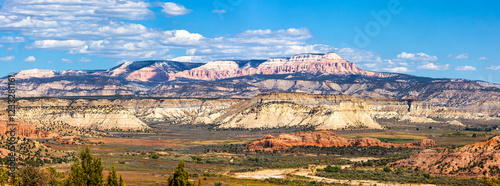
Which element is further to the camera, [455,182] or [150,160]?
[150,160]

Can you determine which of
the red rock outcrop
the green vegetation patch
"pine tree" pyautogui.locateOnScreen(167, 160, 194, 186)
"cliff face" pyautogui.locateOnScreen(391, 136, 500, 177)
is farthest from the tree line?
the red rock outcrop

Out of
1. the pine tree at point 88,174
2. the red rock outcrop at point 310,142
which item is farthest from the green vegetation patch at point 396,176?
the red rock outcrop at point 310,142

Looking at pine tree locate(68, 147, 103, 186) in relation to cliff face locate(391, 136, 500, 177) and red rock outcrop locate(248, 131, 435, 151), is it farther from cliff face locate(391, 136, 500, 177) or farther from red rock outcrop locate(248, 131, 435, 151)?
red rock outcrop locate(248, 131, 435, 151)

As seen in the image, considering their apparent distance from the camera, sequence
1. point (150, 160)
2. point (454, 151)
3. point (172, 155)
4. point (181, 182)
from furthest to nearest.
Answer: point (172, 155) → point (150, 160) → point (454, 151) → point (181, 182)

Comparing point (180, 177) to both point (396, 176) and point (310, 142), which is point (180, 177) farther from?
point (310, 142)

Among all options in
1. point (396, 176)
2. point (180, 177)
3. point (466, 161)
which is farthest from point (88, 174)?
point (466, 161)

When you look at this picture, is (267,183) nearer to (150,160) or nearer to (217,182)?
(217,182)

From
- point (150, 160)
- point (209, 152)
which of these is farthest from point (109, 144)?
point (150, 160)
